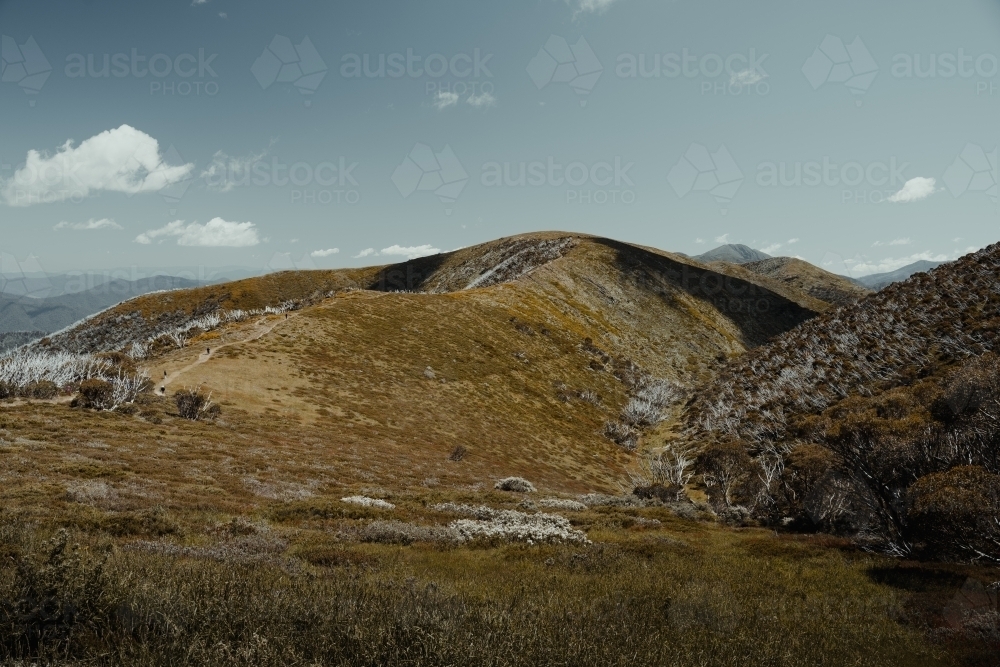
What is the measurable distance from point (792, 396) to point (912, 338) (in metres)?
10.2

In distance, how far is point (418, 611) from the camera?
6180 mm

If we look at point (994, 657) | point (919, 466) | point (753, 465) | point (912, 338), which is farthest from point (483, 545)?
point (912, 338)

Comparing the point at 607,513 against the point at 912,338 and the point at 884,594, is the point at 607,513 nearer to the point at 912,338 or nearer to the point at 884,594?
the point at 884,594

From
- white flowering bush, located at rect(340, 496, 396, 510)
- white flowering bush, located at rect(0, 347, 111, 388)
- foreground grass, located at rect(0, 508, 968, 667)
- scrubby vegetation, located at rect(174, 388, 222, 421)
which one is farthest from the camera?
white flowering bush, located at rect(0, 347, 111, 388)

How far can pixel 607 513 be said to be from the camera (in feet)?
75.8

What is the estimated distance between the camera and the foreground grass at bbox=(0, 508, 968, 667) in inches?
209

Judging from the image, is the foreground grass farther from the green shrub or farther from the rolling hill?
the green shrub

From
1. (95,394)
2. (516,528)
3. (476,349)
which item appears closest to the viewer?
(516,528)

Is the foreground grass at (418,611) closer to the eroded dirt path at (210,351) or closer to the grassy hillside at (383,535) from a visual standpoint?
the grassy hillside at (383,535)

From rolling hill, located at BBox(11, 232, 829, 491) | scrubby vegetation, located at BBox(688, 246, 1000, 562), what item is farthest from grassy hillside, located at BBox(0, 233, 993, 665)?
scrubby vegetation, located at BBox(688, 246, 1000, 562)

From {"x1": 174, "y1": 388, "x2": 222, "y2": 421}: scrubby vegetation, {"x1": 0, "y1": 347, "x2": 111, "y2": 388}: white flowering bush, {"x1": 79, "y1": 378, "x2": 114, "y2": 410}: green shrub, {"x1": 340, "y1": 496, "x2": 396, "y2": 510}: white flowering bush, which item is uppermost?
{"x1": 0, "y1": 347, "x2": 111, "y2": 388}: white flowering bush

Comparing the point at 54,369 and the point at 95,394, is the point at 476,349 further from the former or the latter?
the point at 54,369

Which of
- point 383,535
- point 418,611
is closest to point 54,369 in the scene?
point 383,535

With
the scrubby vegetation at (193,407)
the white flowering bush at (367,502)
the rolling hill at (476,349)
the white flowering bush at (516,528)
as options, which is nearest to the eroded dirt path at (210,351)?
the rolling hill at (476,349)
